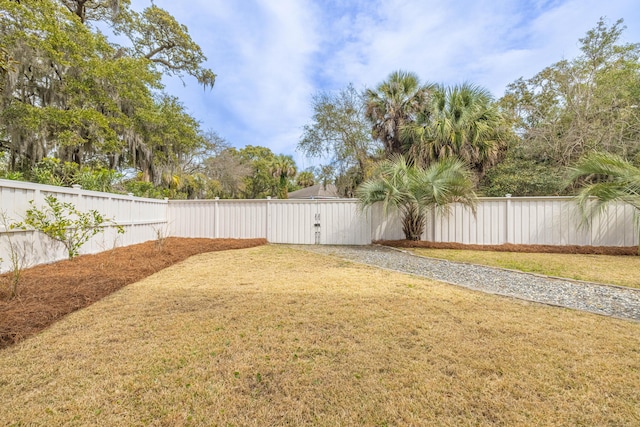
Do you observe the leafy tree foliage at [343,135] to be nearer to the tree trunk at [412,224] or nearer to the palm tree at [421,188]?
the tree trunk at [412,224]

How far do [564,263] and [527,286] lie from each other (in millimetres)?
2283

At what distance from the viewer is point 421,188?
6.82m

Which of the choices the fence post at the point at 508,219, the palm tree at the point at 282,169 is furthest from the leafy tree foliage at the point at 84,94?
the fence post at the point at 508,219

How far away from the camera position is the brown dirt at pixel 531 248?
20.4 ft

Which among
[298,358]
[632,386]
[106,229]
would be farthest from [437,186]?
[106,229]

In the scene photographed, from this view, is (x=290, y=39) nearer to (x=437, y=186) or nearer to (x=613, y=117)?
(x=437, y=186)

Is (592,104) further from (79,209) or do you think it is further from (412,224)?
(79,209)

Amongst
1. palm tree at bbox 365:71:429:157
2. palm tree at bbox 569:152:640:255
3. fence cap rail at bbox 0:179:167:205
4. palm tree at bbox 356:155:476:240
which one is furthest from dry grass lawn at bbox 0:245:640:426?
palm tree at bbox 365:71:429:157

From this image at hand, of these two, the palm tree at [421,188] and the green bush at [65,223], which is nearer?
the green bush at [65,223]

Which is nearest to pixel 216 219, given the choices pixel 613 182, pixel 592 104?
pixel 613 182

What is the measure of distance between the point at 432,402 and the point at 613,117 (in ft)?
41.9

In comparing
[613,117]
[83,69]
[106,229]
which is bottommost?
[106,229]

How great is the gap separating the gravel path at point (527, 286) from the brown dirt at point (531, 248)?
1375 mm

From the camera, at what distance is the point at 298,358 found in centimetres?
200
